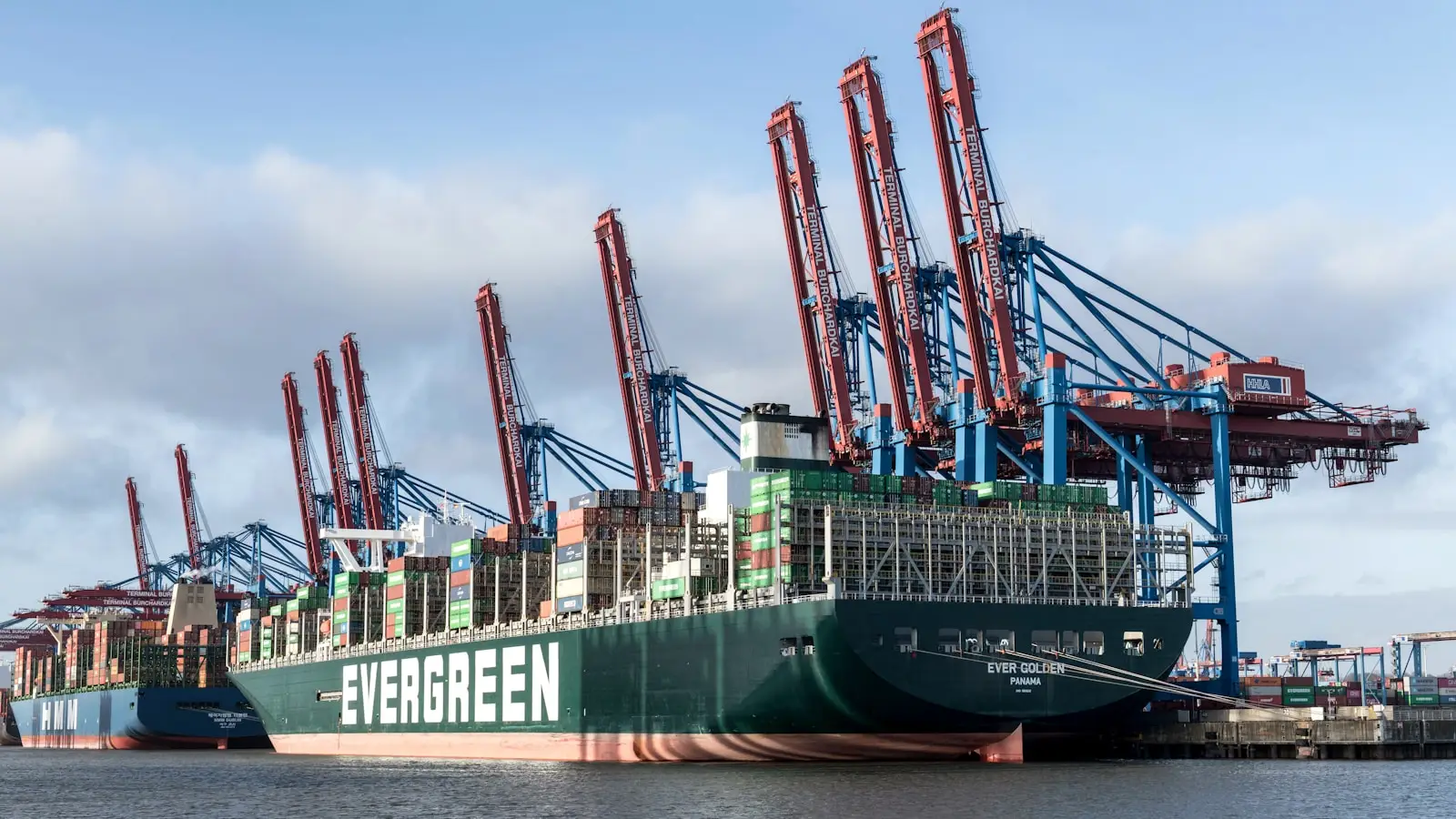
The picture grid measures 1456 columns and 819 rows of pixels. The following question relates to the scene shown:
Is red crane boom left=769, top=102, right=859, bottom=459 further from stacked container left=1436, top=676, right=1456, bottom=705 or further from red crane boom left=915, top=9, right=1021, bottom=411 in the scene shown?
stacked container left=1436, top=676, right=1456, bottom=705

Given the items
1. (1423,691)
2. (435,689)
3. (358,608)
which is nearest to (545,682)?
(435,689)

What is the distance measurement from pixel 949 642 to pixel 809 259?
2998 centimetres

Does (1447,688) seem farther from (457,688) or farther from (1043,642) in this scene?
(457,688)

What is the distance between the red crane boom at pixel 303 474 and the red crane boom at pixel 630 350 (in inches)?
1712

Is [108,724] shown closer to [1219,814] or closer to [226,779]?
[226,779]

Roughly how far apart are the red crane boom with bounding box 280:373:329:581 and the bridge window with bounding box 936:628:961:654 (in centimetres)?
8167

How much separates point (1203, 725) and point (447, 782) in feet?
85.3

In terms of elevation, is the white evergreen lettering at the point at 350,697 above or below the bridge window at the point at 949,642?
below

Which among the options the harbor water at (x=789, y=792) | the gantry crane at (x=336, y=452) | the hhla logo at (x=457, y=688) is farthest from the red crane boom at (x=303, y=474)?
the harbor water at (x=789, y=792)

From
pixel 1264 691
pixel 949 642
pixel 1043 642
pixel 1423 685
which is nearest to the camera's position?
pixel 949 642

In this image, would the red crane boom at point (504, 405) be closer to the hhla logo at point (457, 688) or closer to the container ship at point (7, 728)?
the hhla logo at point (457, 688)

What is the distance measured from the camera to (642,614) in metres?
66.2

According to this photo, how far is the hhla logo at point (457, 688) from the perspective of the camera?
70375mm

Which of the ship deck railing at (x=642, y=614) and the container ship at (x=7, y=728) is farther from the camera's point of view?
the container ship at (x=7, y=728)
